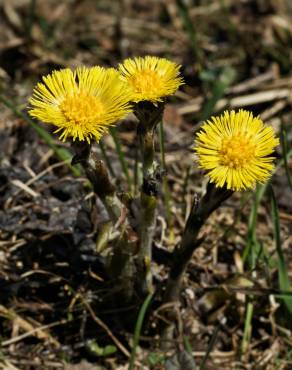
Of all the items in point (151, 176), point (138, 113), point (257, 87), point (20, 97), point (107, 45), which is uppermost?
point (107, 45)

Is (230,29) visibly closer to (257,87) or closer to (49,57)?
(257,87)

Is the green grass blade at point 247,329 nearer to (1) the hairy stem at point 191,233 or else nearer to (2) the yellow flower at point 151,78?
(1) the hairy stem at point 191,233

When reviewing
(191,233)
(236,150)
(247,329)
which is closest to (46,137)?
(191,233)

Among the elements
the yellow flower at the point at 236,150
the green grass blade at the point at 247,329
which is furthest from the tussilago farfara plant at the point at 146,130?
the green grass blade at the point at 247,329

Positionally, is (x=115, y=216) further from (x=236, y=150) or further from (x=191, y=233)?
(x=236, y=150)

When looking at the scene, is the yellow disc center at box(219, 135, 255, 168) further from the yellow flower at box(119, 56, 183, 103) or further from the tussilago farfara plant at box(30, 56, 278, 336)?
the yellow flower at box(119, 56, 183, 103)

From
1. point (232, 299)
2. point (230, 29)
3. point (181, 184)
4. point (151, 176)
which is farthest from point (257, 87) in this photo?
point (151, 176)

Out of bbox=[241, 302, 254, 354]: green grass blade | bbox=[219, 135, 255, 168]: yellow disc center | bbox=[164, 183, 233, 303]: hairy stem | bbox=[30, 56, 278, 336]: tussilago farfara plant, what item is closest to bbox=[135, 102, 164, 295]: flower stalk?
bbox=[30, 56, 278, 336]: tussilago farfara plant
